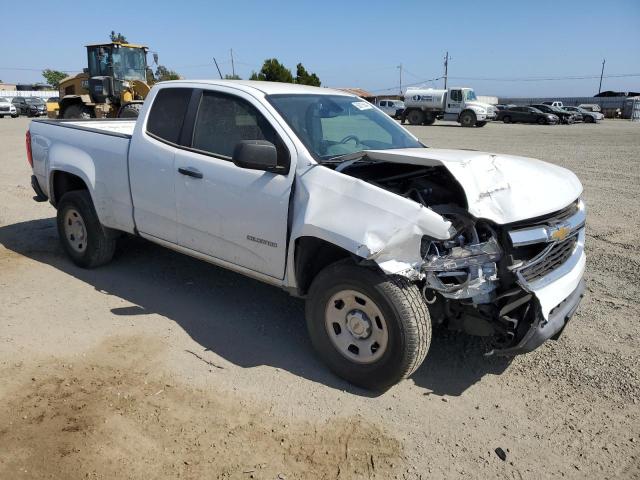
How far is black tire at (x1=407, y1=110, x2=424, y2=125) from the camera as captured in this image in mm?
37719

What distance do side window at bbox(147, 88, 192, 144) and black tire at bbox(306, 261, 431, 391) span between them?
1.97m

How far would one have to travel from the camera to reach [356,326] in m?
3.40

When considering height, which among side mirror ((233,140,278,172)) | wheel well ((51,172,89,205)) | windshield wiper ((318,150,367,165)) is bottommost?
wheel well ((51,172,89,205))

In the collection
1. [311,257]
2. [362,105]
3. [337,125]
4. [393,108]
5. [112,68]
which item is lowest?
[393,108]

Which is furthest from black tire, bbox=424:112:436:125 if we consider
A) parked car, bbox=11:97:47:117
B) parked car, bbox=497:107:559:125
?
parked car, bbox=11:97:47:117

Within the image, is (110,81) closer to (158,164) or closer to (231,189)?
(158,164)

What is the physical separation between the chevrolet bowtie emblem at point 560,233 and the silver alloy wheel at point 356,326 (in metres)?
1.17

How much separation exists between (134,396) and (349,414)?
1.37 metres

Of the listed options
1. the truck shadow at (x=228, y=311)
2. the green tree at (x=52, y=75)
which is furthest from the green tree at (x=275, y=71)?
the green tree at (x=52, y=75)

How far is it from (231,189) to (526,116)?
135 feet

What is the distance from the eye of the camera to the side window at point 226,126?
390cm

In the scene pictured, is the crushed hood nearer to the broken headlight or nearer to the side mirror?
the broken headlight

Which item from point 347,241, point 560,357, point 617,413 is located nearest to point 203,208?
point 347,241

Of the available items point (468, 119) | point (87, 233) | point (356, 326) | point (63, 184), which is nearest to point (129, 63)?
point (63, 184)
